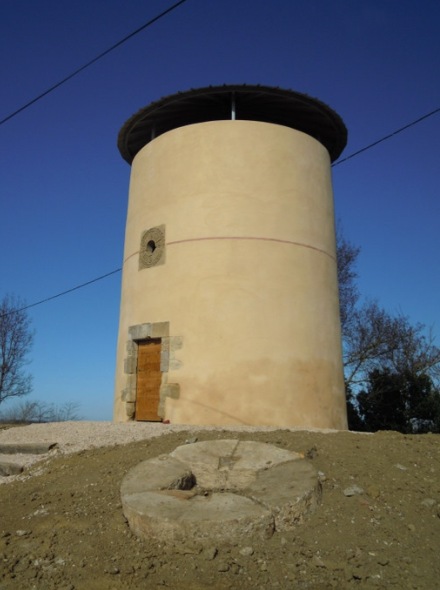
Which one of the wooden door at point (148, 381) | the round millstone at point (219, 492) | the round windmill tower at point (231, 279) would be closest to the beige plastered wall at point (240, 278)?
the round windmill tower at point (231, 279)

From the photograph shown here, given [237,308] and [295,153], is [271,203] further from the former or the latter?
[237,308]

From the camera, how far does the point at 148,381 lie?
9.86m

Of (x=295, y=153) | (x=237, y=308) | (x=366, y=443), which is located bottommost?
(x=366, y=443)

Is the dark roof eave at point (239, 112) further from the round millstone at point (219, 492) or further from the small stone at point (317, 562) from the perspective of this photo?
the small stone at point (317, 562)

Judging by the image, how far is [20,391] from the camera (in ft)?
72.4

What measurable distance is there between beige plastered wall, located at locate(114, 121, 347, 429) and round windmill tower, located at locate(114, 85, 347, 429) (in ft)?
0.07

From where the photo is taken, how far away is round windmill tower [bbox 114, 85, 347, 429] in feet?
30.0

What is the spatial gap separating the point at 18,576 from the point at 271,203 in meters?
8.16

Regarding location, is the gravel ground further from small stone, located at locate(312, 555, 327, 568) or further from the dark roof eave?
the dark roof eave

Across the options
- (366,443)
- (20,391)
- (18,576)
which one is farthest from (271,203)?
(20,391)

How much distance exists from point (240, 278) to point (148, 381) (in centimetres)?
277

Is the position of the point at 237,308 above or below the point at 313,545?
above

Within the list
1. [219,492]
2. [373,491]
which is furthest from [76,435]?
[373,491]

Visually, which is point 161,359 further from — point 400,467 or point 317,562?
point 317,562
